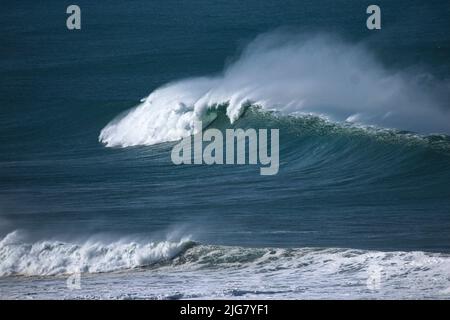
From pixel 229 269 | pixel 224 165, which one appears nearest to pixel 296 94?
pixel 224 165

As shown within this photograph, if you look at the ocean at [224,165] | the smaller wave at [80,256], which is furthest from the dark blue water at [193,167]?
the smaller wave at [80,256]

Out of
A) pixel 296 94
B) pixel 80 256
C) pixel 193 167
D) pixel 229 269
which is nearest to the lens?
pixel 229 269

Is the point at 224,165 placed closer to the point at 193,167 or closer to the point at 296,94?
the point at 193,167

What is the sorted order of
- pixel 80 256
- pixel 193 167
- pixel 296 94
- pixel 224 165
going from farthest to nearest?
pixel 296 94 < pixel 193 167 < pixel 224 165 < pixel 80 256

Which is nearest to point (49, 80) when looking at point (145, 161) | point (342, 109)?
point (145, 161)

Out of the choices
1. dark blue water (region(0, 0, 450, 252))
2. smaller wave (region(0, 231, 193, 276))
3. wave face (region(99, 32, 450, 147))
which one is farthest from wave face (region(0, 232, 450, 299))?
wave face (region(99, 32, 450, 147))

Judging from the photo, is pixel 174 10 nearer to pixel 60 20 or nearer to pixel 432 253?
pixel 60 20

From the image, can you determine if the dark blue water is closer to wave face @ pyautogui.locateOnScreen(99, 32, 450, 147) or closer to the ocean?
the ocean
